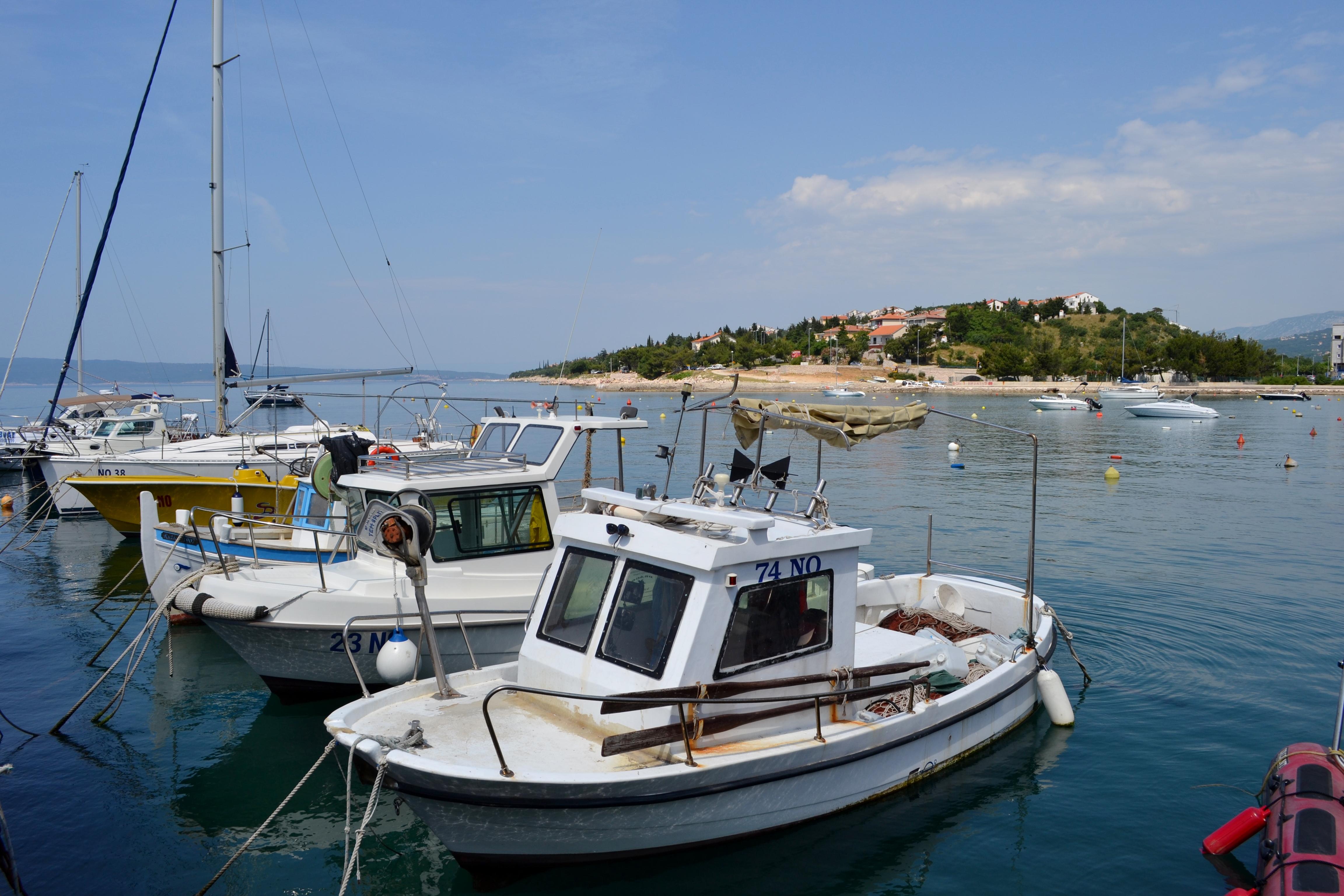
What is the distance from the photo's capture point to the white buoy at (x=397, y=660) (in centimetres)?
824

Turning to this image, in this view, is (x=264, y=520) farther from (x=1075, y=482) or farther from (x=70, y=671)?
(x=1075, y=482)

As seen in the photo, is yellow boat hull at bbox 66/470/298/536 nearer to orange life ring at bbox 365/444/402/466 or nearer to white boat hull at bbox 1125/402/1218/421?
orange life ring at bbox 365/444/402/466

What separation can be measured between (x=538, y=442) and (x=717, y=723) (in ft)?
19.4

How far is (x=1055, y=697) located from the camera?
10.5 metres

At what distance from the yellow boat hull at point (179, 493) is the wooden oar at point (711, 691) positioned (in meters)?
14.9

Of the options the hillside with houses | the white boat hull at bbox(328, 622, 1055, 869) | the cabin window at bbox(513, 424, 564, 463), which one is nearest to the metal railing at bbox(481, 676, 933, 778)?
the white boat hull at bbox(328, 622, 1055, 869)

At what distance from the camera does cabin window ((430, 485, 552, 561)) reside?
10.9 metres

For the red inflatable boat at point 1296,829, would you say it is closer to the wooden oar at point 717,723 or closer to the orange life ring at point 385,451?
the wooden oar at point 717,723

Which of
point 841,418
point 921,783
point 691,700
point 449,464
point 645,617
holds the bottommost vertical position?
point 921,783

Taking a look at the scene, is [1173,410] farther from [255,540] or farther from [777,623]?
[777,623]

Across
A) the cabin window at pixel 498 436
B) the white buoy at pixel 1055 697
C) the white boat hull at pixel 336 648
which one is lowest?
the white buoy at pixel 1055 697

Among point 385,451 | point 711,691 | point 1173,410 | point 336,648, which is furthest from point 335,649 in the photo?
point 1173,410

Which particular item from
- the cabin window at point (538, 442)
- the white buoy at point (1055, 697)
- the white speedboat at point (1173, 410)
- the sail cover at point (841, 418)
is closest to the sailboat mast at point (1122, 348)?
the white speedboat at point (1173, 410)

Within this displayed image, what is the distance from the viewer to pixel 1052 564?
18.9 meters
